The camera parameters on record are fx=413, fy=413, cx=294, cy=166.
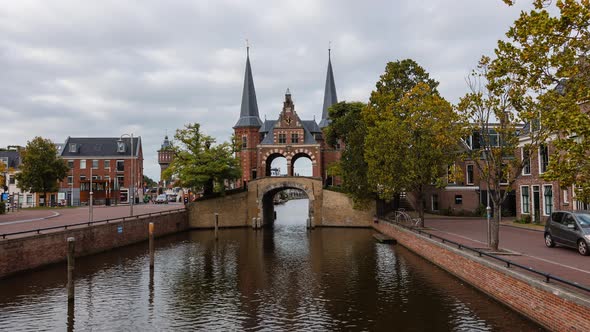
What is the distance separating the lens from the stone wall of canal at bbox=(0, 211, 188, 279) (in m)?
21.3

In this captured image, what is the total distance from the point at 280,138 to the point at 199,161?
20.8m

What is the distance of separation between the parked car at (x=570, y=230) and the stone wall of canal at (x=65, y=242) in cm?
2775

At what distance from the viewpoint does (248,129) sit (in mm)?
71438

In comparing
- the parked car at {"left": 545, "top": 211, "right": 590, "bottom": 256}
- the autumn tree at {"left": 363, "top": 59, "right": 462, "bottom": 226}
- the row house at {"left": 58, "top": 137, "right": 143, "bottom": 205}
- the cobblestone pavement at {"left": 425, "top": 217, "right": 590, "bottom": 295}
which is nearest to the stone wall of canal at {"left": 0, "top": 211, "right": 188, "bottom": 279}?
the autumn tree at {"left": 363, "top": 59, "right": 462, "bottom": 226}

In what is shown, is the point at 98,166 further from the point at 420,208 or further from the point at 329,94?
the point at 420,208

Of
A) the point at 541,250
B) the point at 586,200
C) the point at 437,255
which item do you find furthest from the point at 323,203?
the point at 586,200

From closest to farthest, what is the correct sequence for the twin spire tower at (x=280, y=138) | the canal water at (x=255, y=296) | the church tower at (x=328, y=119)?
the canal water at (x=255, y=296)
the twin spire tower at (x=280, y=138)
the church tower at (x=328, y=119)

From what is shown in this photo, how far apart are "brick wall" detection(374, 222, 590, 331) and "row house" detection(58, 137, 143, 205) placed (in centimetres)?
6576

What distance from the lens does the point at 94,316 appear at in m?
15.4

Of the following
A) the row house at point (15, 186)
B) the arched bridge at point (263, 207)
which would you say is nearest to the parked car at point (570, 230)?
the arched bridge at point (263, 207)

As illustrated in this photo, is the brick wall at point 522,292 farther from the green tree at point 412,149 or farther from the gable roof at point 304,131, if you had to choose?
the gable roof at point 304,131

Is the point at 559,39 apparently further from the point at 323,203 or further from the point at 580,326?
the point at 323,203

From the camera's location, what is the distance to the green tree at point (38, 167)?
57.2 meters

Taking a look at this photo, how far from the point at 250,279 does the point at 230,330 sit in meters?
7.61
